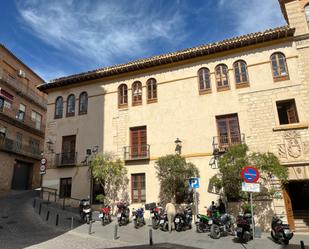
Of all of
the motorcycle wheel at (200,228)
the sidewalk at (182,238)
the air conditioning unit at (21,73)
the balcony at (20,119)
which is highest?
the air conditioning unit at (21,73)

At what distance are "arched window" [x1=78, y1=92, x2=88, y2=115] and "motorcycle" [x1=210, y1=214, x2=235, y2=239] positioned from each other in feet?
38.9

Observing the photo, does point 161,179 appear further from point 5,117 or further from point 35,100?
point 35,100

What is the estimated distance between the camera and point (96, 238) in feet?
35.7

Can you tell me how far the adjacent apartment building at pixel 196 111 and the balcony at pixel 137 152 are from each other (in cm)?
7

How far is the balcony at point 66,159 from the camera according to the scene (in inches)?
703

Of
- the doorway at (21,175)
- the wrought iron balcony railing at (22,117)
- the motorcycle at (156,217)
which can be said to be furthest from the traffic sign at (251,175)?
the wrought iron balcony railing at (22,117)

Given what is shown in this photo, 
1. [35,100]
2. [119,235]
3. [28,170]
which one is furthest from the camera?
[35,100]

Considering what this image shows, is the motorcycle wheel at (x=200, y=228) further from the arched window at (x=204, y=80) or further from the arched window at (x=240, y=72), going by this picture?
the arched window at (x=240, y=72)

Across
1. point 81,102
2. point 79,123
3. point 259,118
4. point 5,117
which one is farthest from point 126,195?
point 5,117

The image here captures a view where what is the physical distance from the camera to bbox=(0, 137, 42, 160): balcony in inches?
899

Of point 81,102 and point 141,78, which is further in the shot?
point 81,102

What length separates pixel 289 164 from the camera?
1314cm

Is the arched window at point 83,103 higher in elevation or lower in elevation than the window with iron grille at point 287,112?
higher

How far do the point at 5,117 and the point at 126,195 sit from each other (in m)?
14.8
